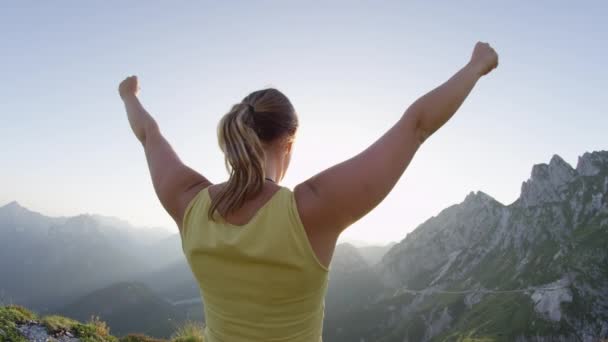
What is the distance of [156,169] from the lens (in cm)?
248

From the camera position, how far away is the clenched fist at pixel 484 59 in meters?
Answer: 2.06

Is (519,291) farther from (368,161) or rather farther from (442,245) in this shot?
(368,161)

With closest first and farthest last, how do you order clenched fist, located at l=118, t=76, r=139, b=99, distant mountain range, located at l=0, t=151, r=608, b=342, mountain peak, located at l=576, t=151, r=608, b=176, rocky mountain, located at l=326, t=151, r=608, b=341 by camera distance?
clenched fist, located at l=118, t=76, r=139, b=99, rocky mountain, located at l=326, t=151, r=608, b=341, distant mountain range, located at l=0, t=151, r=608, b=342, mountain peak, located at l=576, t=151, r=608, b=176

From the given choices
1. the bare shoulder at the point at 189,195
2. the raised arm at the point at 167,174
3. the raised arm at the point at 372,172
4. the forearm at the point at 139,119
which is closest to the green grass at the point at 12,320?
the forearm at the point at 139,119

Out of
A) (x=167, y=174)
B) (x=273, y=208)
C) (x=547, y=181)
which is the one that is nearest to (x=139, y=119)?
(x=167, y=174)

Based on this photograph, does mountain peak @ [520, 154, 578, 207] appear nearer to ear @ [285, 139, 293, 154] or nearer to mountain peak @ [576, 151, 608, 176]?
mountain peak @ [576, 151, 608, 176]

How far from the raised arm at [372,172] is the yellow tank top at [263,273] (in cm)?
11

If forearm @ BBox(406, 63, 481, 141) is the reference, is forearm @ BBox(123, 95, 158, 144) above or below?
above

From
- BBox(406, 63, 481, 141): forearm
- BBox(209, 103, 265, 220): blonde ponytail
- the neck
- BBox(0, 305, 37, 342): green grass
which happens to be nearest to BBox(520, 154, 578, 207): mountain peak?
BBox(0, 305, 37, 342): green grass

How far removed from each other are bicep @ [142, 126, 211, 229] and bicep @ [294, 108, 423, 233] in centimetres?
80

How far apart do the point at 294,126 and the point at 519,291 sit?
150 meters

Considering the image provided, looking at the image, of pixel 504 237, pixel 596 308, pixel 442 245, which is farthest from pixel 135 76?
pixel 442 245

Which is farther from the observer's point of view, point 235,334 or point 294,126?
point 294,126

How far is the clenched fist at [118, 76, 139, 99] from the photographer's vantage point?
10.3 feet
